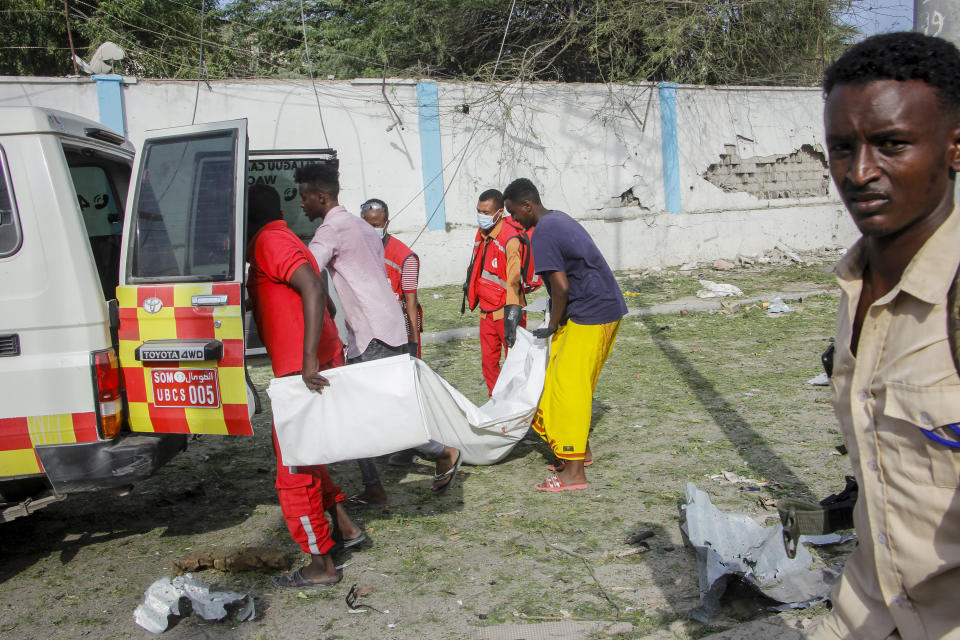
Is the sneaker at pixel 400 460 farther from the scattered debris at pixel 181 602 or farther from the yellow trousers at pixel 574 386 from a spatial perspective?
the scattered debris at pixel 181 602

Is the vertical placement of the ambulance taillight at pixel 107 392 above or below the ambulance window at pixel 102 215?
below

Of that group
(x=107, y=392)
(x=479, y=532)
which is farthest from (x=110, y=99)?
(x=479, y=532)

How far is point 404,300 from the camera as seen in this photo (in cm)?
527

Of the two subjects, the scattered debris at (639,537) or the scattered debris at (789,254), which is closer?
the scattered debris at (639,537)

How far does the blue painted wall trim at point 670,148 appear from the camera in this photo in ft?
45.7

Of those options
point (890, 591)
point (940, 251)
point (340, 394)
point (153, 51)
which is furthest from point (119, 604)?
point (153, 51)

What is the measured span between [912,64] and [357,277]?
127 inches

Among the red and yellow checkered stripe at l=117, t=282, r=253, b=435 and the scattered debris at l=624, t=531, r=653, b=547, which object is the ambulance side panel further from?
the scattered debris at l=624, t=531, r=653, b=547

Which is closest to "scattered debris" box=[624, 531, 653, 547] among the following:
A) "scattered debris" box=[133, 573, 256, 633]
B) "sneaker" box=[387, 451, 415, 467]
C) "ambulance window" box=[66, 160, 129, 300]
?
"scattered debris" box=[133, 573, 256, 633]

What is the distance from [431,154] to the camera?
1223cm

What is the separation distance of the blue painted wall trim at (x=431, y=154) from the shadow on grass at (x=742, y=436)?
19.3 ft

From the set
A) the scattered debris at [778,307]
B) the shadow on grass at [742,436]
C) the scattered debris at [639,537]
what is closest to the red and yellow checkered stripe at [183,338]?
the scattered debris at [639,537]

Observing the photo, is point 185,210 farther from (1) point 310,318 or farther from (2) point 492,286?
(2) point 492,286

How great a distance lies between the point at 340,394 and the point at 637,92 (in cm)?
1191
